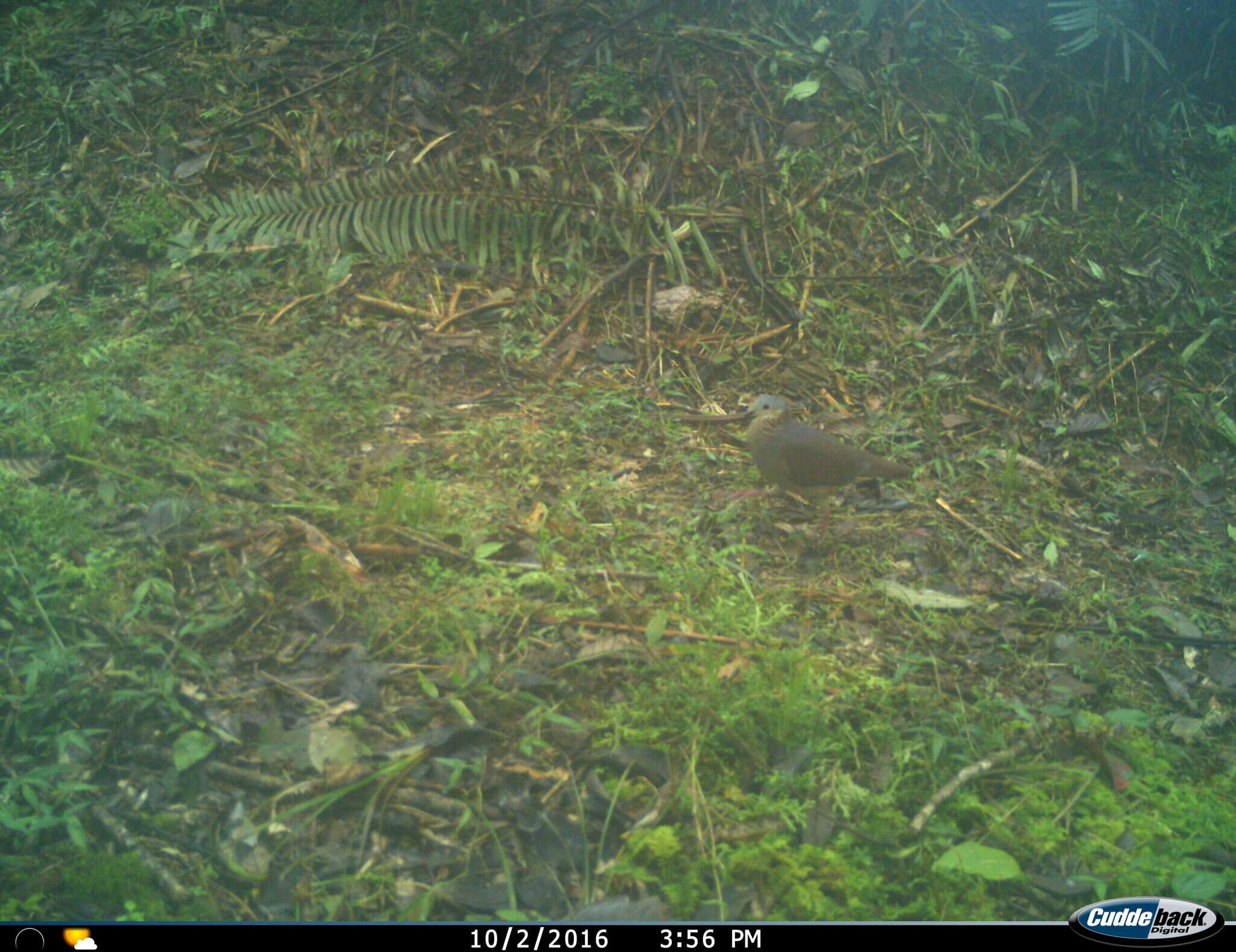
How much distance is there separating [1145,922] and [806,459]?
155 cm

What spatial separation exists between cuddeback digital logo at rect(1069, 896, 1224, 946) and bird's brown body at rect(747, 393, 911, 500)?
1447 mm

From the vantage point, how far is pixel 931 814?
2.13 m

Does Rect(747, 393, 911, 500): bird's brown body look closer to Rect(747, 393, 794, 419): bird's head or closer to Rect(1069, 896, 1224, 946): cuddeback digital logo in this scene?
Rect(747, 393, 794, 419): bird's head

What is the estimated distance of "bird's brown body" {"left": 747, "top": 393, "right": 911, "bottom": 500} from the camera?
2.98m

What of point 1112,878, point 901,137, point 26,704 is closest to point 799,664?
point 1112,878

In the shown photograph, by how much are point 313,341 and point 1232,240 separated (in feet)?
13.2

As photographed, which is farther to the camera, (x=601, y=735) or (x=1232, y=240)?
(x=1232, y=240)

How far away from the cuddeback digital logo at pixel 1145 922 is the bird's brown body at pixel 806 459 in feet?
4.75

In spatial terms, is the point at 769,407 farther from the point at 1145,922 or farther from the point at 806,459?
the point at 1145,922

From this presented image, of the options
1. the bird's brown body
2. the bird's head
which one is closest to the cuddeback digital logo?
the bird's brown body

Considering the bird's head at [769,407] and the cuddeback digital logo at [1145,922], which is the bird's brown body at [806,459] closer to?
the bird's head at [769,407]

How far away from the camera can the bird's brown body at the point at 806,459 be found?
117 inches

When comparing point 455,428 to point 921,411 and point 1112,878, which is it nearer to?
point 921,411

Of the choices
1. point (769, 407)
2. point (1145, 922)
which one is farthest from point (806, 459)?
point (1145, 922)
